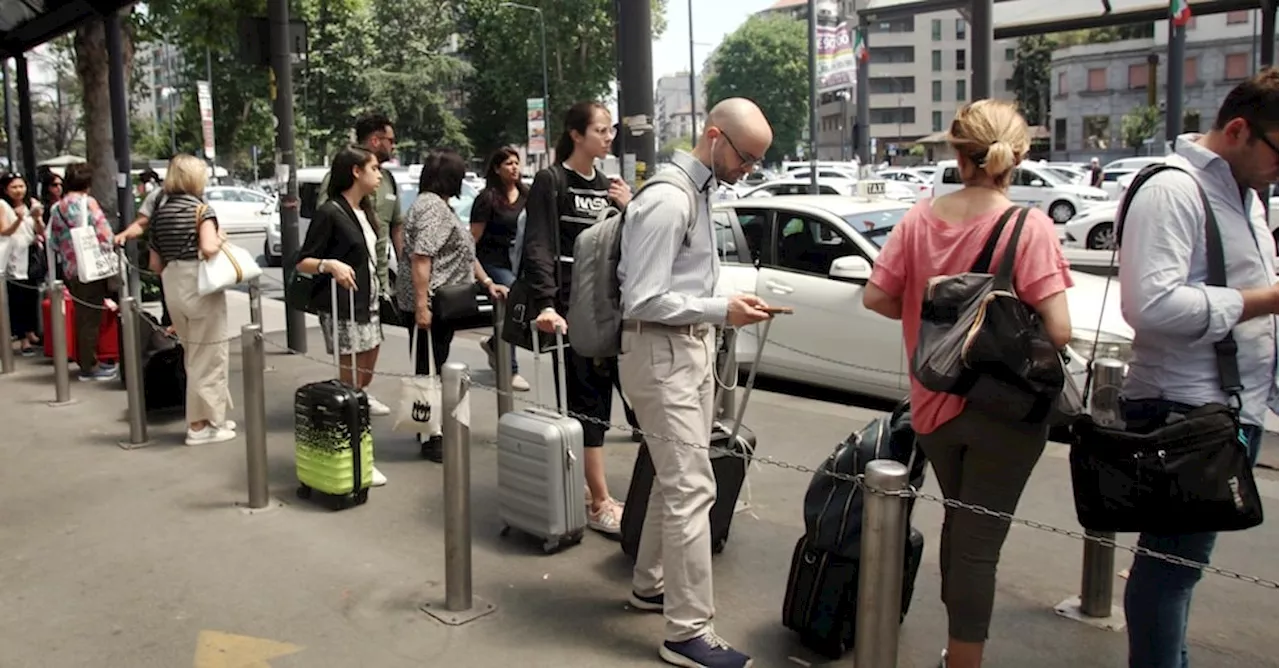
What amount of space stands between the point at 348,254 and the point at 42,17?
9278 mm

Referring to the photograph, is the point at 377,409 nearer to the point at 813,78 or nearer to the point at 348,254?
the point at 348,254

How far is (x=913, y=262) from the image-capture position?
132 inches

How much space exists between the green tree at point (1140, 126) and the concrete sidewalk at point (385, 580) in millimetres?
61165

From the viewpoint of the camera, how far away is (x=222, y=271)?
667 centimetres

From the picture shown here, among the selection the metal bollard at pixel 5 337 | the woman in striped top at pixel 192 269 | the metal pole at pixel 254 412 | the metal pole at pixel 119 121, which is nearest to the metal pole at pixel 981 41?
the woman in striped top at pixel 192 269

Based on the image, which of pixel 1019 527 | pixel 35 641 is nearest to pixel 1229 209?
pixel 1019 527

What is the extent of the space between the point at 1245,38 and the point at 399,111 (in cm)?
4870

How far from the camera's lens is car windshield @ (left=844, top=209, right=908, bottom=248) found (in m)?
8.36

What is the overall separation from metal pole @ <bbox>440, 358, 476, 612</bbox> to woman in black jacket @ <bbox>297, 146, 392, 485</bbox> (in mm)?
1932

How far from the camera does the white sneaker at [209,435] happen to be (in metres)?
7.04

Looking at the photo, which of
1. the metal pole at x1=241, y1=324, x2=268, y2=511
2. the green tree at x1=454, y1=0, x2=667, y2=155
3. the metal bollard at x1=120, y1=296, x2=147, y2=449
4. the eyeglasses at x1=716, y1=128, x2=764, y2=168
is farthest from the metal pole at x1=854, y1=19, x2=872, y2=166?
the green tree at x1=454, y1=0, x2=667, y2=155

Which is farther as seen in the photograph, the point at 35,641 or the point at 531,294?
the point at 531,294

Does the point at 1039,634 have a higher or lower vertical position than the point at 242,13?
lower

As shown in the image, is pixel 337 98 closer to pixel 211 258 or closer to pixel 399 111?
pixel 399 111
